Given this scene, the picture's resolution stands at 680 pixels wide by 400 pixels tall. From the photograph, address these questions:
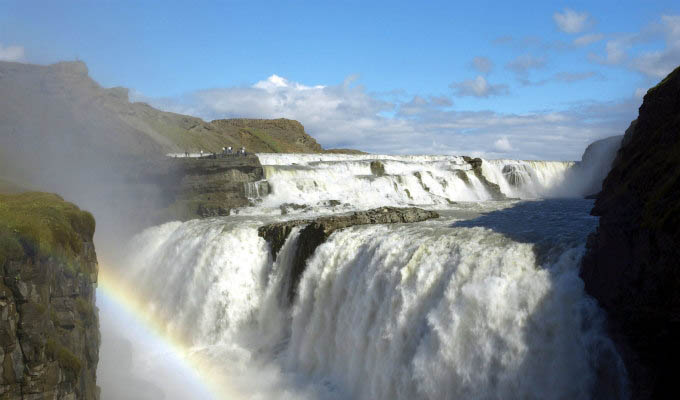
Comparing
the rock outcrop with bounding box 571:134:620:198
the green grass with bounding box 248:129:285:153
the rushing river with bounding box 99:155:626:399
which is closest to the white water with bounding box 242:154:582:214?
the rock outcrop with bounding box 571:134:620:198

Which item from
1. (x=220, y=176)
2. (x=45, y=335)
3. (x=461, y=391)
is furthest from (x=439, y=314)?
(x=220, y=176)

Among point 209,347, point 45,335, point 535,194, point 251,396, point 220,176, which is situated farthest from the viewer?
point 535,194

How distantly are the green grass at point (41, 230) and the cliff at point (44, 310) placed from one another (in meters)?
0.02

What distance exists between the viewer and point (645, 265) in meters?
8.04

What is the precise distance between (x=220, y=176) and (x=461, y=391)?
77.9 ft

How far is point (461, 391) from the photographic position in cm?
1032

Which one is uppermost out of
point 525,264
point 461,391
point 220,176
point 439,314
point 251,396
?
point 220,176

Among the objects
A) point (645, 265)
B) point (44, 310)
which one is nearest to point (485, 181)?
point (645, 265)

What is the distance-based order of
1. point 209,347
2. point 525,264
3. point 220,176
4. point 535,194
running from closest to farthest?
point 525,264 < point 209,347 < point 220,176 < point 535,194

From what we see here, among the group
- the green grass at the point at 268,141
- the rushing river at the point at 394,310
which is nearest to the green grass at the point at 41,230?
the rushing river at the point at 394,310

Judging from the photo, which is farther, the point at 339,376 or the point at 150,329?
the point at 150,329

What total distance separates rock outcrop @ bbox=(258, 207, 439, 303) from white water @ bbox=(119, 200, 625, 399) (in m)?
0.44

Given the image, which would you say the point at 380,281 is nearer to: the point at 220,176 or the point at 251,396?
the point at 251,396

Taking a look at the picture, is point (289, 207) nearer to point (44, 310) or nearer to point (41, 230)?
point (41, 230)
